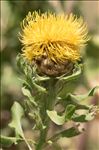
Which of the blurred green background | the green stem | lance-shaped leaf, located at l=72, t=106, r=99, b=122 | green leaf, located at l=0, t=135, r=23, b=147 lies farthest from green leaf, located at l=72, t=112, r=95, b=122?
the blurred green background

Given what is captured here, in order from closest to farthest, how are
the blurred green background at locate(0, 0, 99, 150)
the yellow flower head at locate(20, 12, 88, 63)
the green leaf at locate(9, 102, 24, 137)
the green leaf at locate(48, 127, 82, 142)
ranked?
the yellow flower head at locate(20, 12, 88, 63)
the green leaf at locate(48, 127, 82, 142)
the green leaf at locate(9, 102, 24, 137)
the blurred green background at locate(0, 0, 99, 150)

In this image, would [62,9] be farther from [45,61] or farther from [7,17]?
[45,61]

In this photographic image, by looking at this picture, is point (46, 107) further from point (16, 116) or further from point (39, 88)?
point (16, 116)

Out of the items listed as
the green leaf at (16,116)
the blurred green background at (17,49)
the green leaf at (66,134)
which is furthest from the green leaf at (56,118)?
the blurred green background at (17,49)

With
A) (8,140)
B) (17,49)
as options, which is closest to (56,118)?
(8,140)

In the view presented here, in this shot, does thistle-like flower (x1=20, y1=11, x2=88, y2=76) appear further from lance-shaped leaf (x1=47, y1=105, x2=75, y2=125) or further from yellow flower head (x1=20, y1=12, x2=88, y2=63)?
lance-shaped leaf (x1=47, y1=105, x2=75, y2=125)

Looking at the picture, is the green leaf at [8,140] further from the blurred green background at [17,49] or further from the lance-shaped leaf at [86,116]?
the blurred green background at [17,49]
